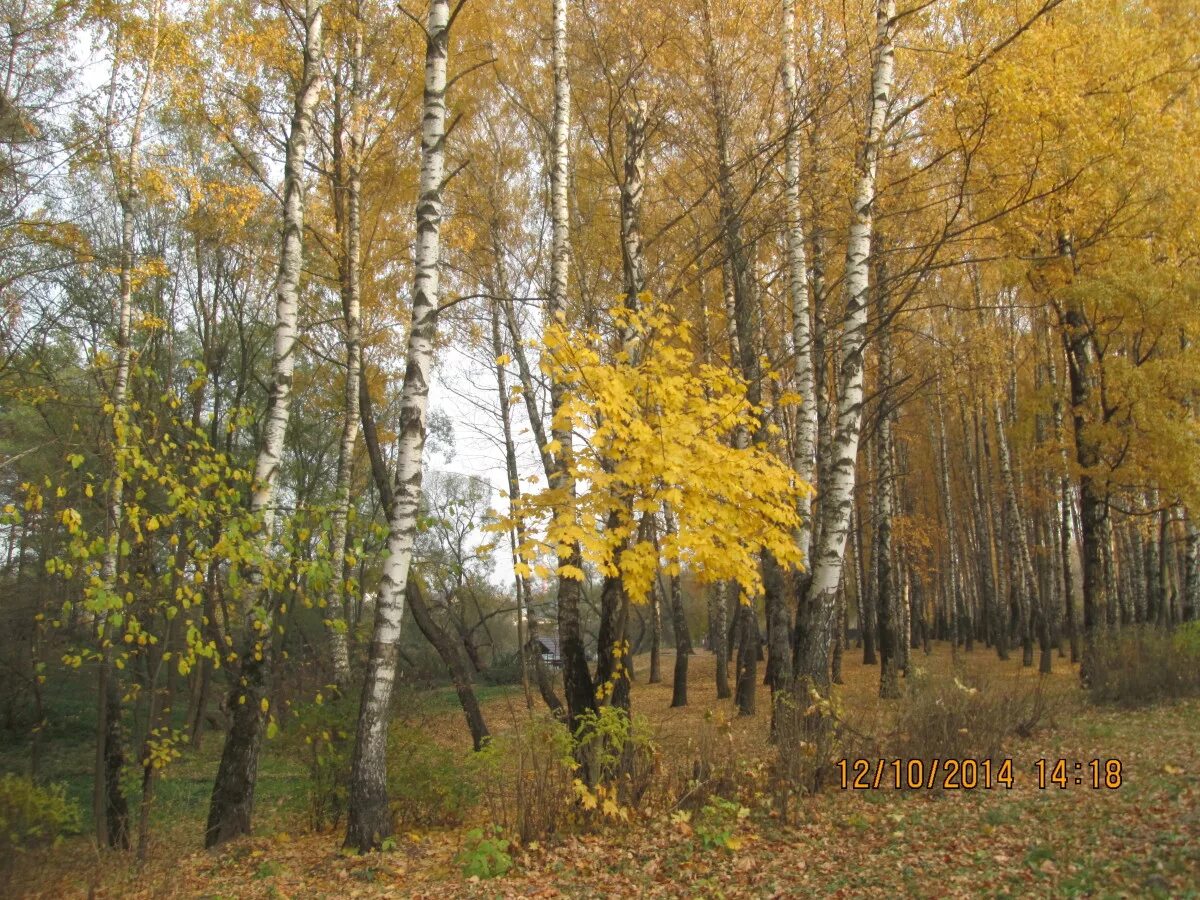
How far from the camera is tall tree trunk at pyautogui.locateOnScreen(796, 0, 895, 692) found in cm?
690

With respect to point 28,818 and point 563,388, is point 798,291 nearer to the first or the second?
point 563,388

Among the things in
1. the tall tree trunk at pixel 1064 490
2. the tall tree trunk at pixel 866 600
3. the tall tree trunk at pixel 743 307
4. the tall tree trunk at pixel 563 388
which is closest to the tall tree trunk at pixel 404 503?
the tall tree trunk at pixel 563 388

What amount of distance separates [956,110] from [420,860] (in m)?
7.48

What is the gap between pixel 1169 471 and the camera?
1073cm

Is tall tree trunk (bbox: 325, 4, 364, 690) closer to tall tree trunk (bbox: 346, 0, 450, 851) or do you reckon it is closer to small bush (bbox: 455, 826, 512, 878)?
tall tree trunk (bbox: 346, 0, 450, 851)

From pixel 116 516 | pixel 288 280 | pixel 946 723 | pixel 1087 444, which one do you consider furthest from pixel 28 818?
pixel 1087 444

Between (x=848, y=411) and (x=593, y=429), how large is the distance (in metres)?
2.89

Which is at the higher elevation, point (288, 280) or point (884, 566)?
point (288, 280)

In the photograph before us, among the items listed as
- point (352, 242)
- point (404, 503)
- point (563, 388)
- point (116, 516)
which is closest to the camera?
point (404, 503)

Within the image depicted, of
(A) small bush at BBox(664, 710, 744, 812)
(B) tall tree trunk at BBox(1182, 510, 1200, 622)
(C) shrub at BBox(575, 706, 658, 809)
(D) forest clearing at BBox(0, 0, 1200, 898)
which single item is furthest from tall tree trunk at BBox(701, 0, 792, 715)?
(B) tall tree trunk at BBox(1182, 510, 1200, 622)

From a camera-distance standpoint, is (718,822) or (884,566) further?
(884,566)

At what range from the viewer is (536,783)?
561cm

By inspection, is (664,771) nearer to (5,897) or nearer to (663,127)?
(5,897)

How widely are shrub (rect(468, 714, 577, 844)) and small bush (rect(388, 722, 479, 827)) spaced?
0.81m
